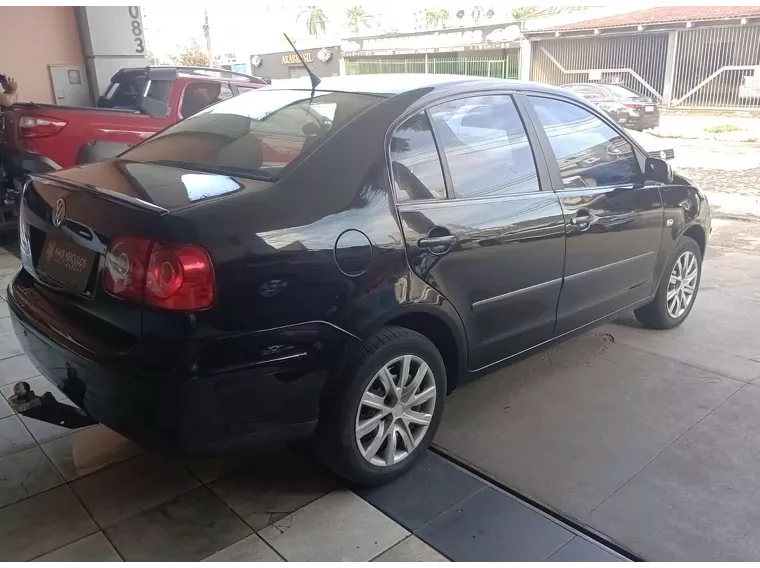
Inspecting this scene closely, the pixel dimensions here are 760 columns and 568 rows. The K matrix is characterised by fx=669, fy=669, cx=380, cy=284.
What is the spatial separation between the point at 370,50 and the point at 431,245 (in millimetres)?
28984

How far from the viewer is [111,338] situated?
2279 millimetres

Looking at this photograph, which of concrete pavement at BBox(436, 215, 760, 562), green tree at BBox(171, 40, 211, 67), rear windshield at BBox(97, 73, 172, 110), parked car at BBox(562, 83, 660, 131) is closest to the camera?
concrete pavement at BBox(436, 215, 760, 562)

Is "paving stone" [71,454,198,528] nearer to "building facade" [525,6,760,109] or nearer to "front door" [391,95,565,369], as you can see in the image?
"front door" [391,95,565,369]

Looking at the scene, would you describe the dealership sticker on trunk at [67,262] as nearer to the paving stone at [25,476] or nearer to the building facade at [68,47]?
the paving stone at [25,476]

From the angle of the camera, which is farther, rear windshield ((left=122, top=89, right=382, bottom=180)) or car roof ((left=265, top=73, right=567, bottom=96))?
car roof ((left=265, top=73, right=567, bottom=96))

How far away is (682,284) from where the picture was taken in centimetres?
459

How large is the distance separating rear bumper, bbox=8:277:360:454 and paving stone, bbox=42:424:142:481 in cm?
55

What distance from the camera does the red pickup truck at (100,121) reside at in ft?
21.5

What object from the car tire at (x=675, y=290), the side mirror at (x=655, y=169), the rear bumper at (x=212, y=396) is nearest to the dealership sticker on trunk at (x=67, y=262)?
the rear bumper at (x=212, y=396)

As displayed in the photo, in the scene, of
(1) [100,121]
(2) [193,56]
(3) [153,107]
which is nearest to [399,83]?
(1) [100,121]

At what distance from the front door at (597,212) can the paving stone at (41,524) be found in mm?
2404

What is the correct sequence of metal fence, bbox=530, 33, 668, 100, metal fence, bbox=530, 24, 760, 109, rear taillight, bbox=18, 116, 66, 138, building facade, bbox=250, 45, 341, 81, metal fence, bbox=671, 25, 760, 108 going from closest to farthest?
rear taillight, bbox=18, 116, 66, 138, metal fence, bbox=671, 25, 760, 108, metal fence, bbox=530, 24, 760, 109, metal fence, bbox=530, 33, 668, 100, building facade, bbox=250, 45, 341, 81

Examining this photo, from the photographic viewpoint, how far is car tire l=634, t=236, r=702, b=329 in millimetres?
4387

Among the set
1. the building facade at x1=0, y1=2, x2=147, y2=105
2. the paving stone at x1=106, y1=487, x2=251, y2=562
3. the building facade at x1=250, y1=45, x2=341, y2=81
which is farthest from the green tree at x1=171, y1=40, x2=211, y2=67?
the paving stone at x1=106, y1=487, x2=251, y2=562
